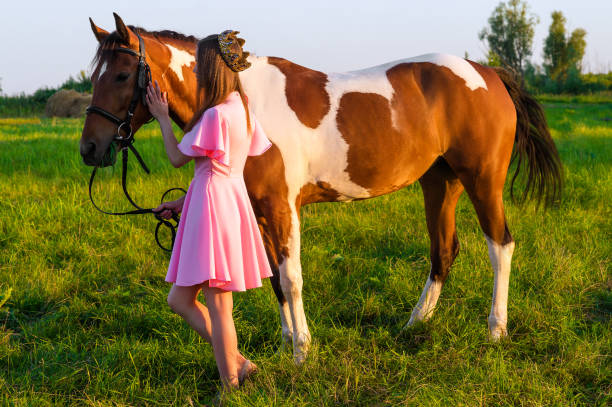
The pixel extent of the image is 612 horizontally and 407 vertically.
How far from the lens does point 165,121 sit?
267 centimetres

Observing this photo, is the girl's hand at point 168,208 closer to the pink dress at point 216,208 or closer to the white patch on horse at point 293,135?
the pink dress at point 216,208

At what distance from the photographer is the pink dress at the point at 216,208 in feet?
8.11

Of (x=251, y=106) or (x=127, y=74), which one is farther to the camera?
(x=251, y=106)

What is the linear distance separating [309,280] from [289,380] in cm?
136

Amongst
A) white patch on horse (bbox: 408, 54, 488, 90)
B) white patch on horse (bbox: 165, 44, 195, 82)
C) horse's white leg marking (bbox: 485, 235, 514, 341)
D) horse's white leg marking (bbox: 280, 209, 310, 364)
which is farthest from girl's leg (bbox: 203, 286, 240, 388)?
white patch on horse (bbox: 408, 54, 488, 90)

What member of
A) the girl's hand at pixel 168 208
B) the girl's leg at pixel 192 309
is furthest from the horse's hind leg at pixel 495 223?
the girl's hand at pixel 168 208

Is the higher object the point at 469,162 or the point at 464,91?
the point at 464,91

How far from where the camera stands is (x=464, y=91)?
362cm

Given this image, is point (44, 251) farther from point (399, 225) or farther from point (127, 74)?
point (399, 225)

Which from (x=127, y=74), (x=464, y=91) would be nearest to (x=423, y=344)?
(x=464, y=91)

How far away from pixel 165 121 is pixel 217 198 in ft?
1.67

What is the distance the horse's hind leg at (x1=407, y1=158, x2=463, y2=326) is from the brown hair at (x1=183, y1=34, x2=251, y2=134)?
6.48 ft

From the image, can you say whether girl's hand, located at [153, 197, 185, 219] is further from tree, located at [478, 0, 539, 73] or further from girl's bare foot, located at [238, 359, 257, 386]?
tree, located at [478, 0, 539, 73]

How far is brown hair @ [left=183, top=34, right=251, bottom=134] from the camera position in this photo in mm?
2516
